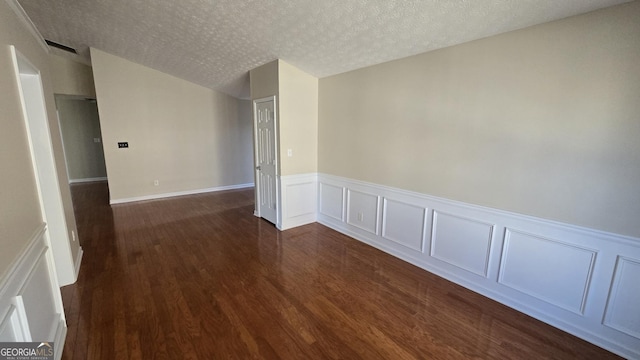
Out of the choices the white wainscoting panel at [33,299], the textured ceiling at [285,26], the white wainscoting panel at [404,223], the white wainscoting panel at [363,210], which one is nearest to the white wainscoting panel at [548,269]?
the white wainscoting panel at [404,223]

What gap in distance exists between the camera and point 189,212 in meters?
4.91

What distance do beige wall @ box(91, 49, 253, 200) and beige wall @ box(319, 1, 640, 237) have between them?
183 inches

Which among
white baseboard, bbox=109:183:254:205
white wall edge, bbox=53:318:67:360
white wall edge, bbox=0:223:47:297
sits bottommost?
white wall edge, bbox=53:318:67:360

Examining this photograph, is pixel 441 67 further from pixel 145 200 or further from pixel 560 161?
pixel 145 200

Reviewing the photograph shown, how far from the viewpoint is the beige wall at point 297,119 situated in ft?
12.3

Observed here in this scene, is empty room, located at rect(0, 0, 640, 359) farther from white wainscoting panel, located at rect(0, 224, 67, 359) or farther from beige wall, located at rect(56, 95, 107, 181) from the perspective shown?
beige wall, located at rect(56, 95, 107, 181)

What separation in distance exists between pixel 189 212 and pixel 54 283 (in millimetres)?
3013

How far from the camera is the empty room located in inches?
69.8

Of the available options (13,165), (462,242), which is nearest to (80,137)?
(13,165)

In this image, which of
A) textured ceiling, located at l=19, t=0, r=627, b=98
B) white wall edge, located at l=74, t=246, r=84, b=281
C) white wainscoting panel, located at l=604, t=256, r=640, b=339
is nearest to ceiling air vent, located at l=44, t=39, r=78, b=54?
textured ceiling, located at l=19, t=0, r=627, b=98

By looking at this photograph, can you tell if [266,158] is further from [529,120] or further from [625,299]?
[625,299]

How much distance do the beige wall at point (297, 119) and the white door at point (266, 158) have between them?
167mm

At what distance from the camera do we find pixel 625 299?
181 centimetres

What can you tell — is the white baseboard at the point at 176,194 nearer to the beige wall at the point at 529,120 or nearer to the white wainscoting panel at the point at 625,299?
the beige wall at the point at 529,120
